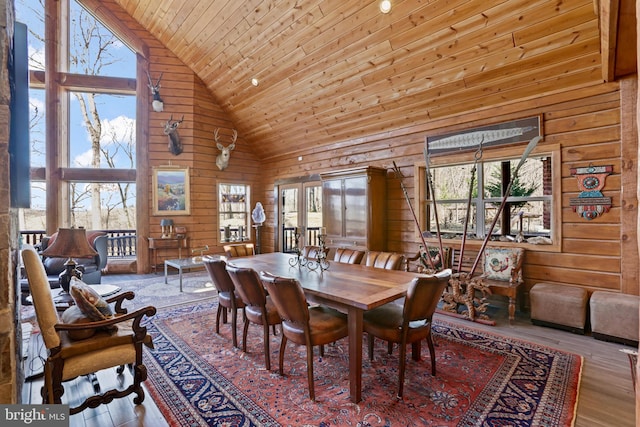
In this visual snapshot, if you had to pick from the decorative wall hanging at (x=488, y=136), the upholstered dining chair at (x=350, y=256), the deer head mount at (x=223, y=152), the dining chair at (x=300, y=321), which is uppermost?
the deer head mount at (x=223, y=152)

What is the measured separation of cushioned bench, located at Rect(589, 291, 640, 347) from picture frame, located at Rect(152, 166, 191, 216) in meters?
6.96

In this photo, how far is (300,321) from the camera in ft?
6.98

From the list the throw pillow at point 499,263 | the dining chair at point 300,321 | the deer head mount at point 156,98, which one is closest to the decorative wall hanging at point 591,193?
the throw pillow at point 499,263

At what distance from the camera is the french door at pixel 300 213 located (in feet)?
21.3

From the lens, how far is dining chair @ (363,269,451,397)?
207 centimetres

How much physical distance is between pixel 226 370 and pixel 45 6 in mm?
8083

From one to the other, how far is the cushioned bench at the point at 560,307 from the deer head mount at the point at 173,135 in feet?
22.4

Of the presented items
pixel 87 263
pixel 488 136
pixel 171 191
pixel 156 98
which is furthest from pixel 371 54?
pixel 87 263

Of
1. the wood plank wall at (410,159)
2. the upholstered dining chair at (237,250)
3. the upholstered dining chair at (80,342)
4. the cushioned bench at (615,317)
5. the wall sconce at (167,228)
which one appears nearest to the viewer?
the upholstered dining chair at (80,342)

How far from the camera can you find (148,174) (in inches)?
257

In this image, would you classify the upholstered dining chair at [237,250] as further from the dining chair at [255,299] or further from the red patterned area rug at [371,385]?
the dining chair at [255,299]

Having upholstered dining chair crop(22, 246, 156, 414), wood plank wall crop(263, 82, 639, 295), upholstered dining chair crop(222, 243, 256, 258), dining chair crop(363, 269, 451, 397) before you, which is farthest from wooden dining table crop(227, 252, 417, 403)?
wood plank wall crop(263, 82, 639, 295)

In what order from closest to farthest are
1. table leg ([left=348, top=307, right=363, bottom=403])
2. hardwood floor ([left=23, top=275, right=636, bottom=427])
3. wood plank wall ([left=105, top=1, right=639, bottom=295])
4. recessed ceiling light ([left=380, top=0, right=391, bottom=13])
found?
hardwood floor ([left=23, top=275, right=636, bottom=427]) → table leg ([left=348, top=307, right=363, bottom=403]) → wood plank wall ([left=105, top=1, right=639, bottom=295]) → recessed ceiling light ([left=380, top=0, right=391, bottom=13])

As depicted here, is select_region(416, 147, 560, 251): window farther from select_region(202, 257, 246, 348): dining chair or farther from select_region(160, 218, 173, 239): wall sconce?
select_region(160, 218, 173, 239): wall sconce
